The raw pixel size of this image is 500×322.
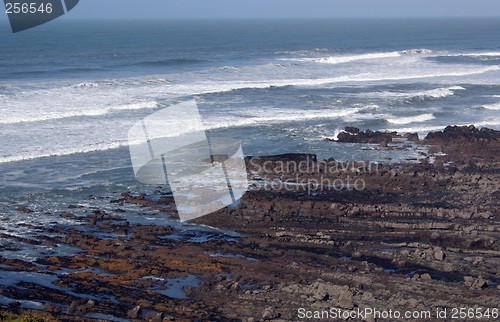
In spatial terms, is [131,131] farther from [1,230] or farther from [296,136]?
[1,230]

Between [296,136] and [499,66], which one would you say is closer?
[296,136]

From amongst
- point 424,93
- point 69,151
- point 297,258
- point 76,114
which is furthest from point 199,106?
point 297,258

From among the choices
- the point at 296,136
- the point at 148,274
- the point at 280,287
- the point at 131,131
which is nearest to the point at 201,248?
the point at 148,274

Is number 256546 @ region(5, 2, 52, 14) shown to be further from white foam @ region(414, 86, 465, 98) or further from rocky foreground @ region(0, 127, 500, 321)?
white foam @ region(414, 86, 465, 98)

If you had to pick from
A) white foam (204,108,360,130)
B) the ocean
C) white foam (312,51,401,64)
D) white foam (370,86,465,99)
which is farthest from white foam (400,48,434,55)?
white foam (204,108,360,130)

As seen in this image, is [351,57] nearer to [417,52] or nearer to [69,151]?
[417,52]

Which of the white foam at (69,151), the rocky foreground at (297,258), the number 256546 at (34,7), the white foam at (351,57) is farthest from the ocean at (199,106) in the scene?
the number 256546 at (34,7)
